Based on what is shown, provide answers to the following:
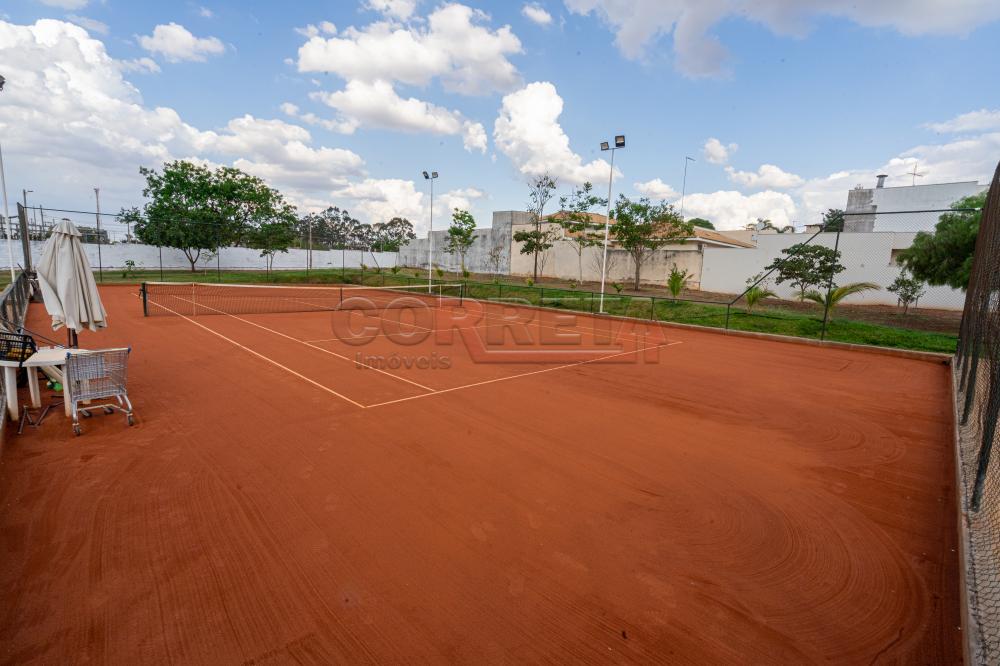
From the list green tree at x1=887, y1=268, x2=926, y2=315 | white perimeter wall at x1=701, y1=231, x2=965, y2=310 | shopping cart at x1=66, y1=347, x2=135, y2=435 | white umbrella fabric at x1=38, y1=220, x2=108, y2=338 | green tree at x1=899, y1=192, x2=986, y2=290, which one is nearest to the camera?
shopping cart at x1=66, y1=347, x2=135, y2=435

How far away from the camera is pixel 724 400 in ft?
27.7

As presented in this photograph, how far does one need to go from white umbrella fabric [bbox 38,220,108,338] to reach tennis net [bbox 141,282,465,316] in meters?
8.46

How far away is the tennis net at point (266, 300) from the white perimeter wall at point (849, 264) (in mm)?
15414

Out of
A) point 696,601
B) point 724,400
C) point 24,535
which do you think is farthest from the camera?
point 724,400

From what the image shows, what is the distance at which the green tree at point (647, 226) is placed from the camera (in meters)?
28.1

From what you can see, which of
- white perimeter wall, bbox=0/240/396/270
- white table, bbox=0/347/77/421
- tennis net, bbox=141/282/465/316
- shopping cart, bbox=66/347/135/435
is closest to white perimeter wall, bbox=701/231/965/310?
tennis net, bbox=141/282/465/316

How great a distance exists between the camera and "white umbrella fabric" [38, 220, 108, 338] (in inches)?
263

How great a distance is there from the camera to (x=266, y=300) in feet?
78.1

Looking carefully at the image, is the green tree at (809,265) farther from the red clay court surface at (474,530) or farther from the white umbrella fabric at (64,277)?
the white umbrella fabric at (64,277)

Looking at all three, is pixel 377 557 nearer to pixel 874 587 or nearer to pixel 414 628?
pixel 414 628

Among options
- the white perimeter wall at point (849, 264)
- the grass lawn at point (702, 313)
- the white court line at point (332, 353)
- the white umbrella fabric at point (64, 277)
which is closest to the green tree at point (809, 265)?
the grass lawn at point (702, 313)

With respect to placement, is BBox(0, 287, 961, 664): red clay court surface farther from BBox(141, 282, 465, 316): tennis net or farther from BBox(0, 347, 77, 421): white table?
BBox(141, 282, 465, 316): tennis net

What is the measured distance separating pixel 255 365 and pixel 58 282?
353 cm

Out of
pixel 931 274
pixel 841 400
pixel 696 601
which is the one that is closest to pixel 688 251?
pixel 931 274
